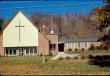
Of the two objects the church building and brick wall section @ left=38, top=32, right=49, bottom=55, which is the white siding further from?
brick wall section @ left=38, top=32, right=49, bottom=55

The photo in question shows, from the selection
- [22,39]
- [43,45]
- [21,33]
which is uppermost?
[21,33]

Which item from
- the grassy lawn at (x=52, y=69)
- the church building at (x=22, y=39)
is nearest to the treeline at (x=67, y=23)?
the church building at (x=22, y=39)

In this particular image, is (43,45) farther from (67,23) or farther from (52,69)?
(67,23)

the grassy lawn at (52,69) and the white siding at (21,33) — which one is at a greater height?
the white siding at (21,33)

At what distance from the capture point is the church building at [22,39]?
216 feet

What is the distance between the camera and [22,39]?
66625 millimetres

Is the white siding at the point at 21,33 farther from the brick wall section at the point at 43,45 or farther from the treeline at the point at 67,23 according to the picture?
the treeline at the point at 67,23

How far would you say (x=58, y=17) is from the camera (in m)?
169

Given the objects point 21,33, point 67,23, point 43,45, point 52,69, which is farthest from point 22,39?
point 67,23

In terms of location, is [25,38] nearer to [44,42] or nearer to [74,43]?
[44,42]

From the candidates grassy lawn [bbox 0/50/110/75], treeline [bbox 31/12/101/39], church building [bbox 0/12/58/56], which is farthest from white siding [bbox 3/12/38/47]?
treeline [bbox 31/12/101/39]

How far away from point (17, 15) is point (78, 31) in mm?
96018

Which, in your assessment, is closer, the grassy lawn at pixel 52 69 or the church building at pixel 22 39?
the grassy lawn at pixel 52 69

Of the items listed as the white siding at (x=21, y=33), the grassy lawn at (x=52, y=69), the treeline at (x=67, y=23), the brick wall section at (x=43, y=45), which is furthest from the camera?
the treeline at (x=67, y=23)
